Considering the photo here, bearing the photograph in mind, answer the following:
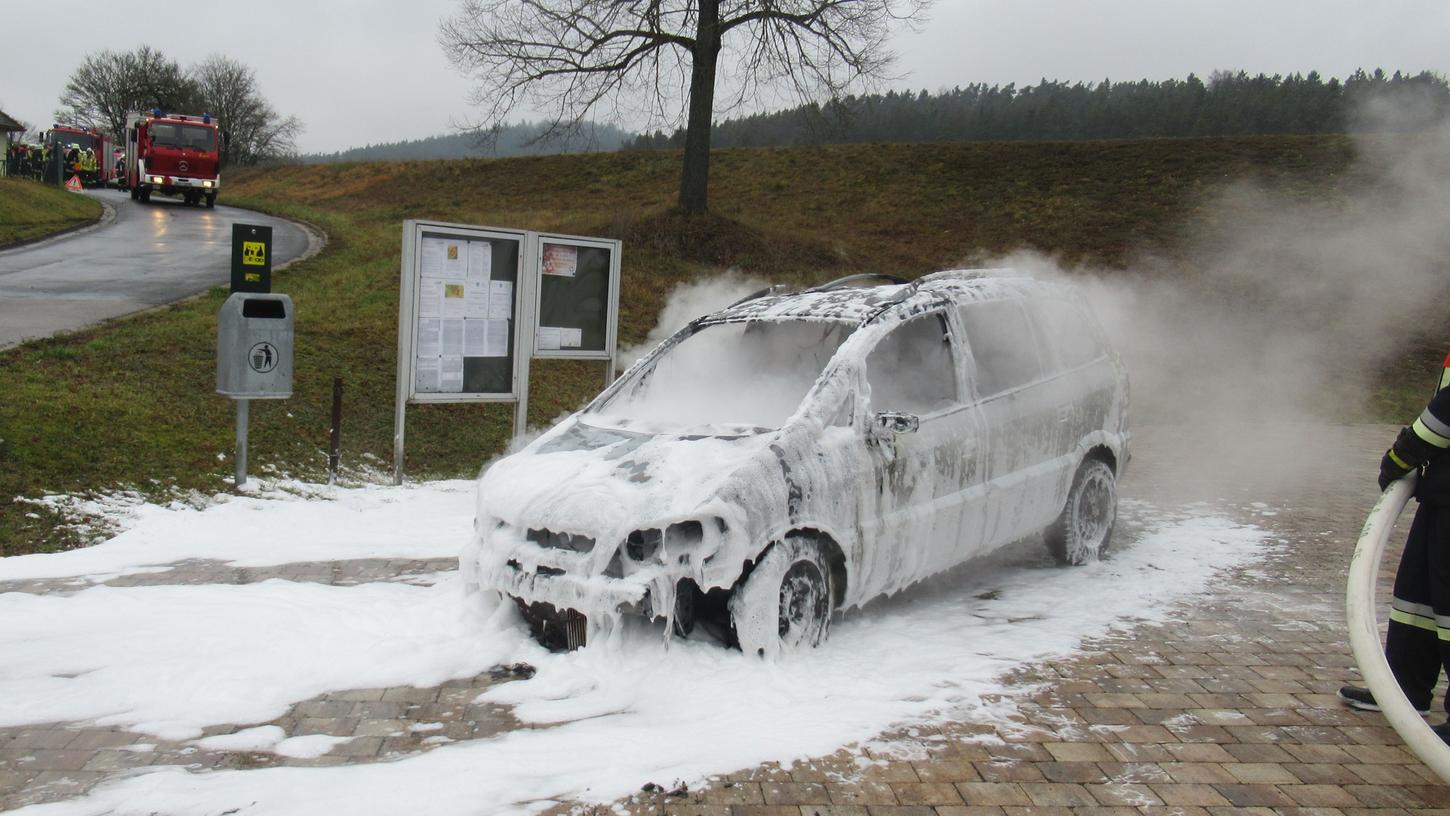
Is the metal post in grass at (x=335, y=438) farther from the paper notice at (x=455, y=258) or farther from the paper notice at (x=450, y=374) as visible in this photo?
the paper notice at (x=455, y=258)

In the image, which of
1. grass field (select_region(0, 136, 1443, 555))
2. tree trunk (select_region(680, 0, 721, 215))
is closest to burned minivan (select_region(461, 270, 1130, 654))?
grass field (select_region(0, 136, 1443, 555))

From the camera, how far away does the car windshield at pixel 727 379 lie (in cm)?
568

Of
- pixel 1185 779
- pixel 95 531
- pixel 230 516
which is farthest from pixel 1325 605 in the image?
pixel 95 531

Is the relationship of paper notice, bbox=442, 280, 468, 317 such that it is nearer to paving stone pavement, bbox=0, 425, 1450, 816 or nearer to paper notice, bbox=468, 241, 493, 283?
paper notice, bbox=468, 241, 493, 283

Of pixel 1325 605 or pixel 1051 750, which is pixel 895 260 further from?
pixel 1051 750

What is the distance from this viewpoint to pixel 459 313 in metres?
9.03

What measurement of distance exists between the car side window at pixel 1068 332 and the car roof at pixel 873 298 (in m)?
0.20

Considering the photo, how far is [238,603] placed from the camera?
5676 millimetres

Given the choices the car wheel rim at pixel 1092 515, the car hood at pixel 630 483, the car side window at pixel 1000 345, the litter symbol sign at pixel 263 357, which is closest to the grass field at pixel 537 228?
the litter symbol sign at pixel 263 357

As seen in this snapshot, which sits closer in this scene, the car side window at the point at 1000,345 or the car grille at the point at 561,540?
the car grille at the point at 561,540

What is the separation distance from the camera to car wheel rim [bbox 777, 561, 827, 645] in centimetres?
487

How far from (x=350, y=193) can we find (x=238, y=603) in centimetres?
3873

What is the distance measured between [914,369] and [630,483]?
75.2 inches

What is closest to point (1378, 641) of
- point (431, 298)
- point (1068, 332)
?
point (1068, 332)
